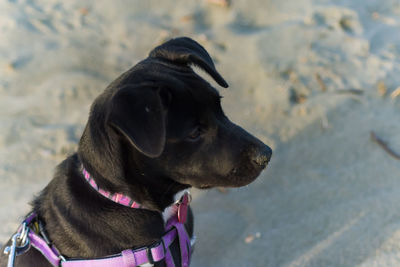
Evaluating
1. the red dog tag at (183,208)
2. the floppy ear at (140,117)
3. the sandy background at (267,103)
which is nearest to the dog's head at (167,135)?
the floppy ear at (140,117)

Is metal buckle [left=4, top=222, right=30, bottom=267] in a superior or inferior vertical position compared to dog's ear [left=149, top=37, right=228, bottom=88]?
inferior

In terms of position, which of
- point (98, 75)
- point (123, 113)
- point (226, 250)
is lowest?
point (226, 250)

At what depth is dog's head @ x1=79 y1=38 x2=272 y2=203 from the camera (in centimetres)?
177

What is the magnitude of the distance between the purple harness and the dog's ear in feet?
2.72

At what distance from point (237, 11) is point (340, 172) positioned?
2.47 m


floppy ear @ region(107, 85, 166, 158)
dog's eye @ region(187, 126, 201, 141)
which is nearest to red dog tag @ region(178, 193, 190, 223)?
dog's eye @ region(187, 126, 201, 141)

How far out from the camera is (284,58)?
4293 millimetres

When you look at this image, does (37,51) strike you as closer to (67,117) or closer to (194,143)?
(67,117)

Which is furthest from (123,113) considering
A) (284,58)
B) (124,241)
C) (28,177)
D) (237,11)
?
(237,11)

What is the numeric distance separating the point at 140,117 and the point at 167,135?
0.28 meters

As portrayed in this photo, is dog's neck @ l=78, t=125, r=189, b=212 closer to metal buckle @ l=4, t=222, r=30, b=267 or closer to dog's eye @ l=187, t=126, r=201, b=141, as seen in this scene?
dog's eye @ l=187, t=126, r=201, b=141

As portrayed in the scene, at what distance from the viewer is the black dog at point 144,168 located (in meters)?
1.99

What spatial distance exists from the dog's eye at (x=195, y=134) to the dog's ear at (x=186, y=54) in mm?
403

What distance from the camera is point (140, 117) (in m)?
1.76
